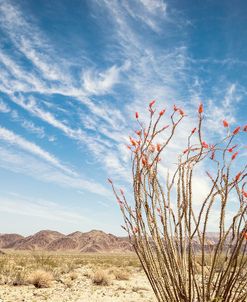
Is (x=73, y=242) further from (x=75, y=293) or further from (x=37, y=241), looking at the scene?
(x=75, y=293)

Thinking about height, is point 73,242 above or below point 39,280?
above

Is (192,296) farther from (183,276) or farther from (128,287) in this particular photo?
(128,287)

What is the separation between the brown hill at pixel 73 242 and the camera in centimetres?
8925

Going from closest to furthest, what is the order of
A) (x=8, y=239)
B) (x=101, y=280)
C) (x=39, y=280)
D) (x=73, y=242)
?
(x=39, y=280)
(x=101, y=280)
(x=73, y=242)
(x=8, y=239)

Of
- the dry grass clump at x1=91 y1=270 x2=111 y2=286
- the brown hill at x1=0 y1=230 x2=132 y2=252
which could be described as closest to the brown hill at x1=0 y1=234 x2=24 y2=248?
the brown hill at x1=0 y1=230 x2=132 y2=252

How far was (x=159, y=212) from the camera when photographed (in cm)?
297

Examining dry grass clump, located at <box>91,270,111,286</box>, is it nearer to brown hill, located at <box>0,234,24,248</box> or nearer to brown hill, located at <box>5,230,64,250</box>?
brown hill, located at <box>5,230,64,250</box>

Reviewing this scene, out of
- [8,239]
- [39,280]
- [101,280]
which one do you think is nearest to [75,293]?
[39,280]

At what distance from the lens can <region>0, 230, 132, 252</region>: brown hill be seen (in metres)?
89.2

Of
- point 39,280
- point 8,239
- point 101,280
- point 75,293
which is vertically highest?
point 8,239

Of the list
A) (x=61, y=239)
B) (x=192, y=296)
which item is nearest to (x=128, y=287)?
(x=192, y=296)

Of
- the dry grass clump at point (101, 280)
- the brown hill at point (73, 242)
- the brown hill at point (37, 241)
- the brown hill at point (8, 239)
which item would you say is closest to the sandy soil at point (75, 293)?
the dry grass clump at point (101, 280)

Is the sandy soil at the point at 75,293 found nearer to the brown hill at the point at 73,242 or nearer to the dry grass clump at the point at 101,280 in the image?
the dry grass clump at the point at 101,280

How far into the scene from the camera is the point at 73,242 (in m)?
92.1
